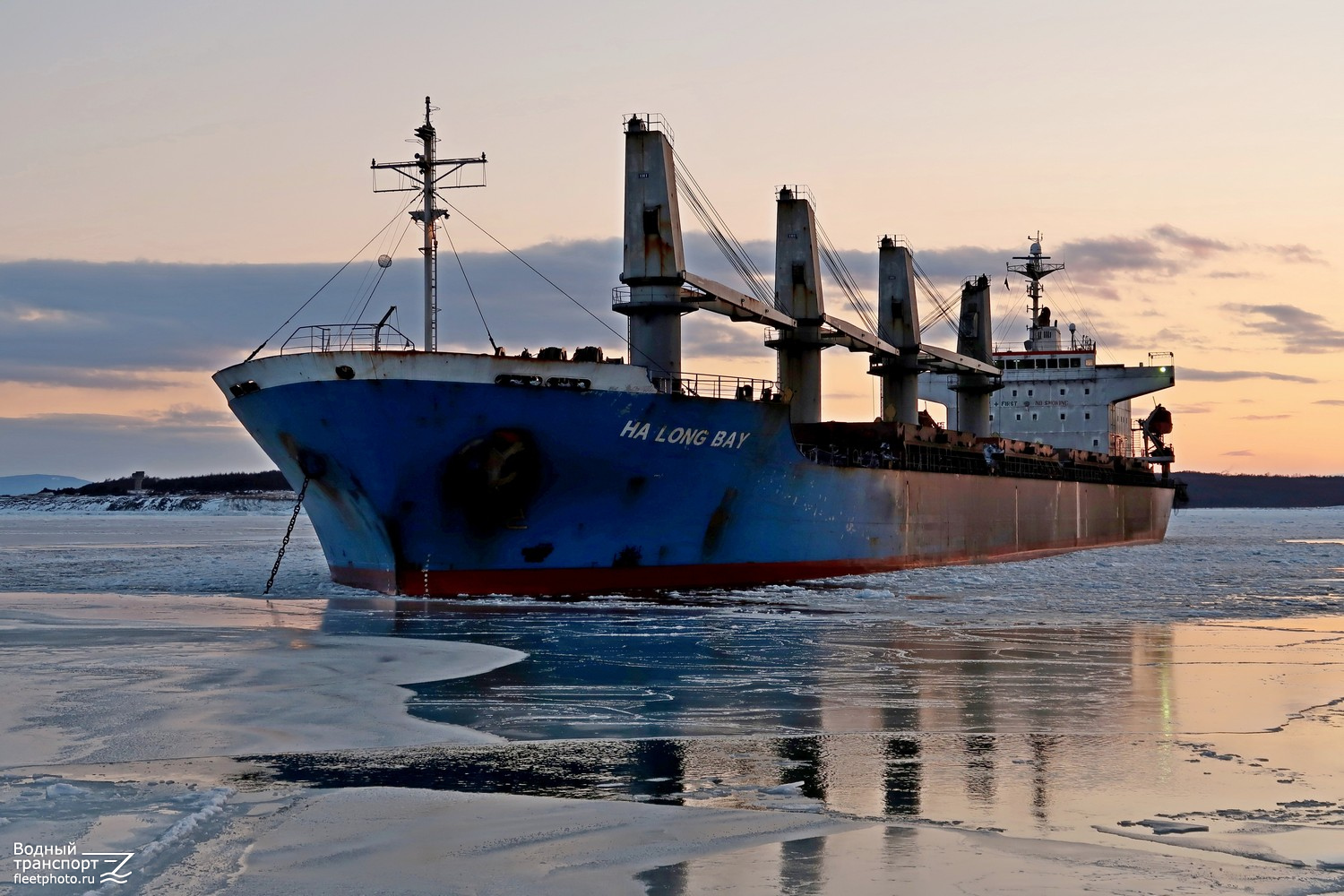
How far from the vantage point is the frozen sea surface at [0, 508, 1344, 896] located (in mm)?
5297

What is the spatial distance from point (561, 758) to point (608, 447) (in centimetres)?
1236

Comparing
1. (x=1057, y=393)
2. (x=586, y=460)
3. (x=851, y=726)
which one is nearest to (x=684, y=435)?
(x=586, y=460)

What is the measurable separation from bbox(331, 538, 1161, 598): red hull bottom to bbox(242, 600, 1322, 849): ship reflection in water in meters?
4.83

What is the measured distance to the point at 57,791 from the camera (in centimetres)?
614

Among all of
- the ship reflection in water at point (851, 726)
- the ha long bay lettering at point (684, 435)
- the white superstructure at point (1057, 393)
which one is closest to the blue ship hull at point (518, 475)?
the ha long bay lettering at point (684, 435)

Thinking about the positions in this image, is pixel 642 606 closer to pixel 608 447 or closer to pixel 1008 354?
pixel 608 447

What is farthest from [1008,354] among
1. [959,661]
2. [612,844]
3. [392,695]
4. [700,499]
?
[612,844]

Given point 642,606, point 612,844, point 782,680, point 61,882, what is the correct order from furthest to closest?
point 642,606, point 782,680, point 612,844, point 61,882

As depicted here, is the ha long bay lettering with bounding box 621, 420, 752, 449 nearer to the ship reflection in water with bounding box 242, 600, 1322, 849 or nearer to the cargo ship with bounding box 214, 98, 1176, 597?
the cargo ship with bounding box 214, 98, 1176, 597

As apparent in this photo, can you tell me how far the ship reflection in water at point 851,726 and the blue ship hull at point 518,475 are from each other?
4698 mm

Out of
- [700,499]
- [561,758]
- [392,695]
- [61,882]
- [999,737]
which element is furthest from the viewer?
[700,499]

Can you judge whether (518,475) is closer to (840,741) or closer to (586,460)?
(586,460)

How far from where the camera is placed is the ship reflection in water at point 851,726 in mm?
6406

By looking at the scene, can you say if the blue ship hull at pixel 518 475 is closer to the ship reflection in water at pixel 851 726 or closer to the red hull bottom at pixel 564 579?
the red hull bottom at pixel 564 579
